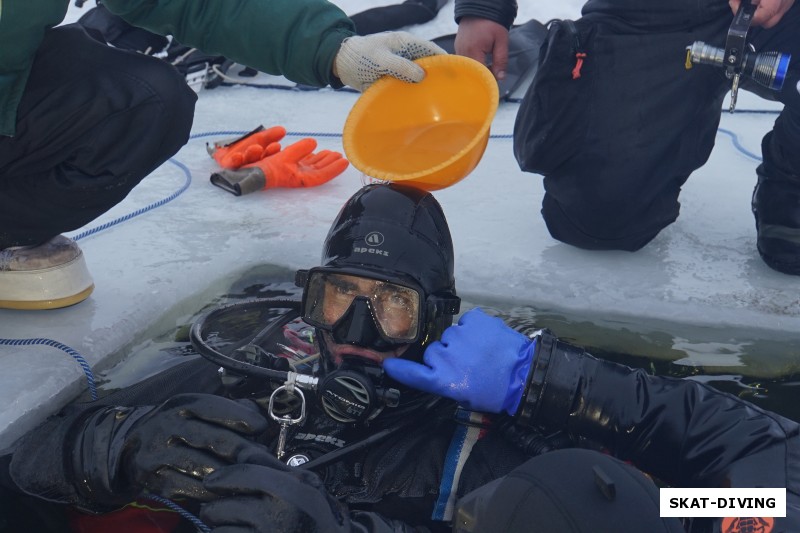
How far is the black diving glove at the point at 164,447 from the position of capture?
6.10 feet

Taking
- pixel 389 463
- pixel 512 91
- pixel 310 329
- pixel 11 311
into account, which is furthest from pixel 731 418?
pixel 512 91

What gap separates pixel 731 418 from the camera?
1.92m

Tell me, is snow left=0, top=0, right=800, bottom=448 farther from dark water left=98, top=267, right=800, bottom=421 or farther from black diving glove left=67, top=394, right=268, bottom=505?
black diving glove left=67, top=394, right=268, bottom=505

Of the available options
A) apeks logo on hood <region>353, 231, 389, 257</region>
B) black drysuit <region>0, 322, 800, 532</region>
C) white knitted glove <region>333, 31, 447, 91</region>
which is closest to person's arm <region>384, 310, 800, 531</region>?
black drysuit <region>0, 322, 800, 532</region>

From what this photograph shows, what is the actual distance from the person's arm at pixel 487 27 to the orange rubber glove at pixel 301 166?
0.92 meters

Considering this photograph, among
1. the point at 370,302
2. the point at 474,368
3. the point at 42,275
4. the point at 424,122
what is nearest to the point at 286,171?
the point at 424,122

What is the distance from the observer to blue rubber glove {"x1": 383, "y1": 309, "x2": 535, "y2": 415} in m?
2.05

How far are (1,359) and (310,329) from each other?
923mm

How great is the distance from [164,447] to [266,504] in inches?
14.9

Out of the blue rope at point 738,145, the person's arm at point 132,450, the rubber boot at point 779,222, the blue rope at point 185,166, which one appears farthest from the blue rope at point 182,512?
the blue rope at point 738,145

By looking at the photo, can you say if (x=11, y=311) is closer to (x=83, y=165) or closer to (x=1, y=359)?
(x=1, y=359)

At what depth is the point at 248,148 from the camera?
3957 mm

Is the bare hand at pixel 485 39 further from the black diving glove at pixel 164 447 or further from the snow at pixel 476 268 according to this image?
the black diving glove at pixel 164 447

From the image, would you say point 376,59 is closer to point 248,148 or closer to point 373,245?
→ point 373,245
